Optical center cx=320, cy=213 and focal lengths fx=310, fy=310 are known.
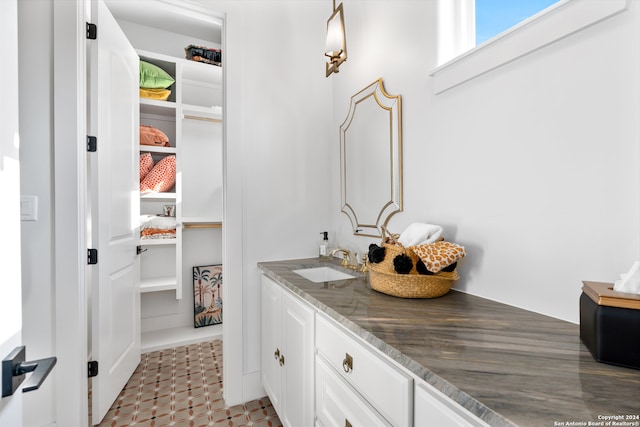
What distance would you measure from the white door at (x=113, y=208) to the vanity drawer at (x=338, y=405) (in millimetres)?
1337

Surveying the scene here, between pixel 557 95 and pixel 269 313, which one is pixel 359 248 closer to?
pixel 269 313

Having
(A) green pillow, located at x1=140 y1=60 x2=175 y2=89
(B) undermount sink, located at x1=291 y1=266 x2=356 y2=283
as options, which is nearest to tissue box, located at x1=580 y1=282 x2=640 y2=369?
(B) undermount sink, located at x1=291 y1=266 x2=356 y2=283

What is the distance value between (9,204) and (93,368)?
5.02 ft

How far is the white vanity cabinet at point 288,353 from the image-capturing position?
50.1 inches

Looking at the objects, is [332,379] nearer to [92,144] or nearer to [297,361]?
[297,361]

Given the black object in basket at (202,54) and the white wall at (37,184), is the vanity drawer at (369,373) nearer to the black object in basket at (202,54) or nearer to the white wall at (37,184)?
the white wall at (37,184)

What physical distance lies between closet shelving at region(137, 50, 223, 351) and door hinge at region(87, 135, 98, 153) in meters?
0.93

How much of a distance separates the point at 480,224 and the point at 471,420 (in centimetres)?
77

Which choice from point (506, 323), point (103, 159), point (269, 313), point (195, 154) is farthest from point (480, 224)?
point (195, 154)

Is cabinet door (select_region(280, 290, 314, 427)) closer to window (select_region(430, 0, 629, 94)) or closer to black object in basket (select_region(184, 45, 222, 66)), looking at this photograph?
window (select_region(430, 0, 629, 94))

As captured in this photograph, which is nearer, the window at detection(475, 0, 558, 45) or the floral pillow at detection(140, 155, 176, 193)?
the window at detection(475, 0, 558, 45)

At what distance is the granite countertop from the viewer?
51 cm

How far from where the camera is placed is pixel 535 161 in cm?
99

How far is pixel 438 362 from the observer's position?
0.67 meters
